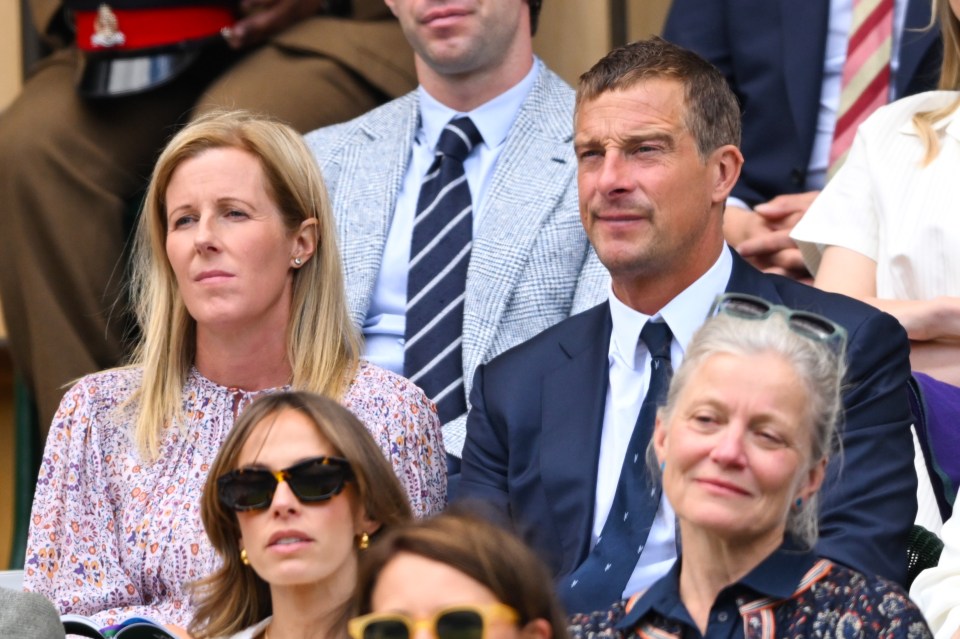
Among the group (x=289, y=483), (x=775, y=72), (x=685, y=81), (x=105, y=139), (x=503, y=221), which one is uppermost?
(x=685, y=81)

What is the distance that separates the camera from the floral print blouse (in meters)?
3.16

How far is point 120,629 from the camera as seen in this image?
9.26ft

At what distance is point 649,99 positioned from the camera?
10.8 feet

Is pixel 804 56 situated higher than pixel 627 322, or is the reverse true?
pixel 804 56

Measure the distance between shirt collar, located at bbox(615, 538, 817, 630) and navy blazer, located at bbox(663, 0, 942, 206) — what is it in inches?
77.3

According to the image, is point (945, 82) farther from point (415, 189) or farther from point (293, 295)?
point (293, 295)

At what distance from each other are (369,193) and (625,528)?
4.41 ft

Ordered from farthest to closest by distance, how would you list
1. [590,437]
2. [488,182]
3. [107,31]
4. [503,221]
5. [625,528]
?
1. [107,31]
2. [488,182]
3. [503,221]
4. [590,437]
5. [625,528]

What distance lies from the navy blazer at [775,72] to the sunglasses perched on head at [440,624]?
239cm

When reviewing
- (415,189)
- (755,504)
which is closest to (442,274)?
(415,189)

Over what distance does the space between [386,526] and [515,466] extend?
Answer: 524mm

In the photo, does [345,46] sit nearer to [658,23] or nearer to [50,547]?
[658,23]

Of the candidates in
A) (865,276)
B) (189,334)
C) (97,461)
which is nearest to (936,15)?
(865,276)

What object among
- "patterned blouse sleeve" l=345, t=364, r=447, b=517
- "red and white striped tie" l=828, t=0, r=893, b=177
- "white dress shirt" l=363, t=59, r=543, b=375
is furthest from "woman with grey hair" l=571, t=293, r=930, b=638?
"red and white striped tie" l=828, t=0, r=893, b=177
